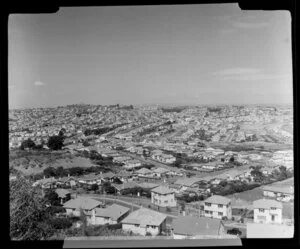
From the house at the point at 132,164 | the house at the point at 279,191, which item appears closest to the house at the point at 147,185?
the house at the point at 132,164

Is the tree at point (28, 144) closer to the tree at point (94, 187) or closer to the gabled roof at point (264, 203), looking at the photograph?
the tree at point (94, 187)

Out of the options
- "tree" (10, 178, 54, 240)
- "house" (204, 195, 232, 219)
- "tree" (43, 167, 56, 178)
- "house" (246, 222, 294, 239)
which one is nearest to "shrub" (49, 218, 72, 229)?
"tree" (10, 178, 54, 240)

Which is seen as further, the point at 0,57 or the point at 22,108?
the point at 22,108

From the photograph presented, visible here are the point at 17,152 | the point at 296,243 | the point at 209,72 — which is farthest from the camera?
the point at 209,72

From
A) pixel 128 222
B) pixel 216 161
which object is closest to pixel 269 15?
pixel 216 161

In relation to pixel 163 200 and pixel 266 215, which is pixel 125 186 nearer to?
pixel 163 200

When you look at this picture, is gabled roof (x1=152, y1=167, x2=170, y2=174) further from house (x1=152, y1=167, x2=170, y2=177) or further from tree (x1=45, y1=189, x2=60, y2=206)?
tree (x1=45, y1=189, x2=60, y2=206)

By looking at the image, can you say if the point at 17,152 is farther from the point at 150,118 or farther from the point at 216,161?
the point at 216,161
